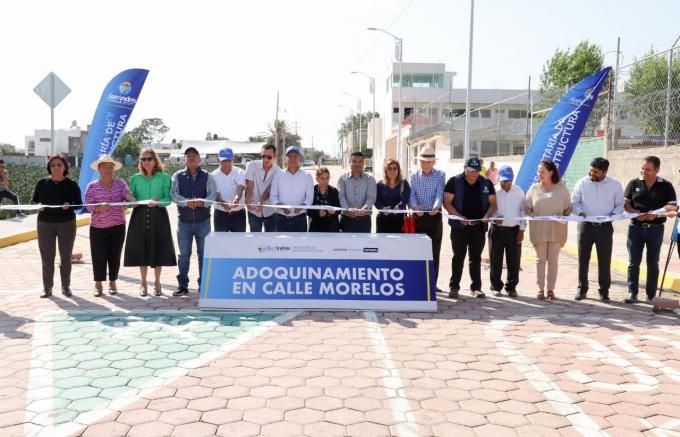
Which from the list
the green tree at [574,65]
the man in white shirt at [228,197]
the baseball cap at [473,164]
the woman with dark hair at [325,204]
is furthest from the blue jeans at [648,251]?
the green tree at [574,65]

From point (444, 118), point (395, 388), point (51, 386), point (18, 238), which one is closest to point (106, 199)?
point (51, 386)

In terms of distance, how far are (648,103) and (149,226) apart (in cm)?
1082

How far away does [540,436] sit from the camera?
3.67 meters

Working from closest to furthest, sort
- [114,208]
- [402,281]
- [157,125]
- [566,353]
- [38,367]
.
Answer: [38,367], [566,353], [402,281], [114,208], [157,125]

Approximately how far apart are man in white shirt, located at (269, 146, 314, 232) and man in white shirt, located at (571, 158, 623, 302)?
3485mm

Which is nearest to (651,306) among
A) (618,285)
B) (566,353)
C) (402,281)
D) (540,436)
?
(618,285)

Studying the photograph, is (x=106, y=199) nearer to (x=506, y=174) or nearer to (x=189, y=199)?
(x=189, y=199)

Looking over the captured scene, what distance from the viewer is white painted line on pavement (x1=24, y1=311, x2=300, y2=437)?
12.1ft

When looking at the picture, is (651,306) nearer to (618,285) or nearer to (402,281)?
(618,285)

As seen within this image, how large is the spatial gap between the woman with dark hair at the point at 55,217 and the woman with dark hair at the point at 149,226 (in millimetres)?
749

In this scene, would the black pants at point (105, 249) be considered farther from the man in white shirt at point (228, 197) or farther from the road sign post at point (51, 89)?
the road sign post at point (51, 89)

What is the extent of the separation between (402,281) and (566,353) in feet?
6.79

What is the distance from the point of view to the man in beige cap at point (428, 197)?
7.61 metres

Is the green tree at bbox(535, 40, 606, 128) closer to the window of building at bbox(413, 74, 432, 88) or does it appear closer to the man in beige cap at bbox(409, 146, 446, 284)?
the window of building at bbox(413, 74, 432, 88)
